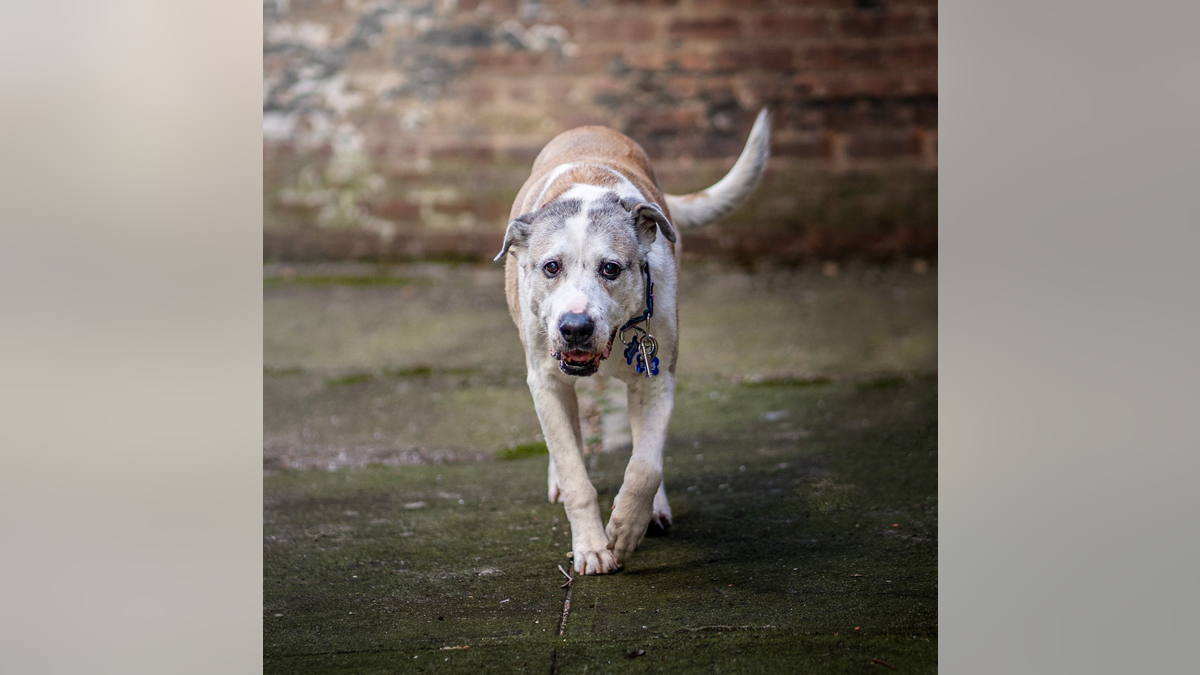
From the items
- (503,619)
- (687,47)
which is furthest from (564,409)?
(687,47)

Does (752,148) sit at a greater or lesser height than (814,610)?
greater

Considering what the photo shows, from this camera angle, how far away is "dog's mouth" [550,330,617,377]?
277cm

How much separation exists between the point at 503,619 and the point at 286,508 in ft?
4.55

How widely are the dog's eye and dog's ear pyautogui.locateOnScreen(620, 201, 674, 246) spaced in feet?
0.57

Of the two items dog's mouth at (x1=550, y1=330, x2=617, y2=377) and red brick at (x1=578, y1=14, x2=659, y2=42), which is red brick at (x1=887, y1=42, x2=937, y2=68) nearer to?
red brick at (x1=578, y1=14, x2=659, y2=42)

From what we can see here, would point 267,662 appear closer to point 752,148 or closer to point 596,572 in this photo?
point 596,572

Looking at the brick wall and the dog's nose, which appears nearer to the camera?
the dog's nose

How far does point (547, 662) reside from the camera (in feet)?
7.89

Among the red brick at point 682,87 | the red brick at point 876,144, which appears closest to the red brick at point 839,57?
the red brick at point 876,144

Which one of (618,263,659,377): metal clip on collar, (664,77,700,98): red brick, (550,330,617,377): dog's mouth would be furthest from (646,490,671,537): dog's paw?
(664,77,700,98): red brick

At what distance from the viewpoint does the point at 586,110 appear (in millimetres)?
7230

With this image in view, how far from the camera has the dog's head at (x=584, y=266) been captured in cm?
275

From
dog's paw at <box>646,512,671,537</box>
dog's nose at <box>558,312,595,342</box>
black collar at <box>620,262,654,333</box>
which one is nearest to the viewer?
dog's nose at <box>558,312,595,342</box>

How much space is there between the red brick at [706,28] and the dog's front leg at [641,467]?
14.9 feet
